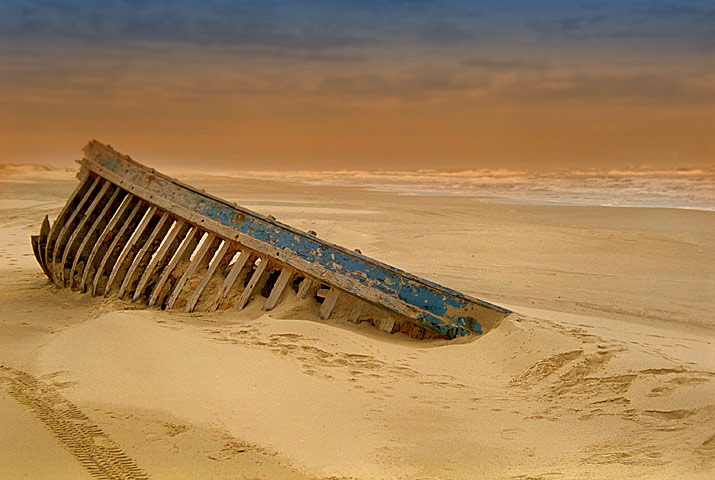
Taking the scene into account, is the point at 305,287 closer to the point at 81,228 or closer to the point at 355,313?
the point at 355,313


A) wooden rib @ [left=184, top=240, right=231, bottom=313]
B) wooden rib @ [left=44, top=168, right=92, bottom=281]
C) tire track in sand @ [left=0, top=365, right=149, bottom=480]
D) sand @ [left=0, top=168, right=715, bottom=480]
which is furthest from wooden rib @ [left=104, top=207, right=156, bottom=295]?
tire track in sand @ [left=0, top=365, right=149, bottom=480]

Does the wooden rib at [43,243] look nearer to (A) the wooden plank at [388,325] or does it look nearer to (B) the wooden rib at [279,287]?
(B) the wooden rib at [279,287]

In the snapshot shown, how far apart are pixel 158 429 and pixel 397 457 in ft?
4.04

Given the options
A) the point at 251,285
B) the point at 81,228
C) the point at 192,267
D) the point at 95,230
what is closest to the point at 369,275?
the point at 251,285

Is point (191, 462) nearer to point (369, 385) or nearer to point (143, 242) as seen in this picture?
point (369, 385)

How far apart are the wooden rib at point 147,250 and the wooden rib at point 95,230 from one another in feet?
2.88

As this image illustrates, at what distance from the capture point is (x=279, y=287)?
560 cm

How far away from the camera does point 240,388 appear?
405cm

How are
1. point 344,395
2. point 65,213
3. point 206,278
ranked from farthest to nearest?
point 65,213 < point 206,278 < point 344,395

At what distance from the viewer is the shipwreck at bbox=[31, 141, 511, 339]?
5312 millimetres

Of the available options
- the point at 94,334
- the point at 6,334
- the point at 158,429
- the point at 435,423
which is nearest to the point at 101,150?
the point at 6,334

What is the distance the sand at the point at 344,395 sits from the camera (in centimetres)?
325

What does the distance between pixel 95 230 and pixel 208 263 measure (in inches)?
65.5

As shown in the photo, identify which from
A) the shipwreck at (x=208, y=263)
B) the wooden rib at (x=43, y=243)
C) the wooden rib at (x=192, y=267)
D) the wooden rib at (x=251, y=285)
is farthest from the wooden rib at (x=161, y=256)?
the wooden rib at (x=43, y=243)
